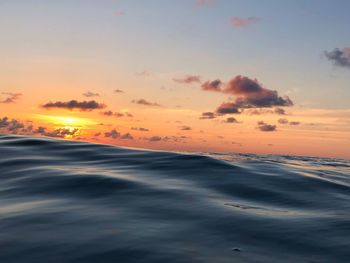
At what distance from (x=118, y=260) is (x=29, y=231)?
107 inches

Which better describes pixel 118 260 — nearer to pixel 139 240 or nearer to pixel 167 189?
pixel 139 240

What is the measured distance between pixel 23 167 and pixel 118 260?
42.9ft

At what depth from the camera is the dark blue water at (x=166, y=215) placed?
7.01 metres

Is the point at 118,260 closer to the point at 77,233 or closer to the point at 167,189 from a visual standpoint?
the point at 77,233

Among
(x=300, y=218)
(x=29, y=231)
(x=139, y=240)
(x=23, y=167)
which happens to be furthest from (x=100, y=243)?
(x=23, y=167)

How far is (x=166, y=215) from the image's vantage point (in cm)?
966

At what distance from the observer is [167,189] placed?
13.3 metres

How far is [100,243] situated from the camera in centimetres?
732

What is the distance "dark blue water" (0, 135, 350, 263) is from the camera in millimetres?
7008

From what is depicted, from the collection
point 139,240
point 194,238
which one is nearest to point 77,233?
point 139,240

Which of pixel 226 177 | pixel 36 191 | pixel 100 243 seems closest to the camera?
pixel 100 243

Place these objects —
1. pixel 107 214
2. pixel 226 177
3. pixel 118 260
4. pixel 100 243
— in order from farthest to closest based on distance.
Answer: pixel 226 177, pixel 107 214, pixel 100 243, pixel 118 260

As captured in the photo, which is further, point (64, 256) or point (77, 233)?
point (77, 233)

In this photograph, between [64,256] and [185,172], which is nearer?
[64,256]
